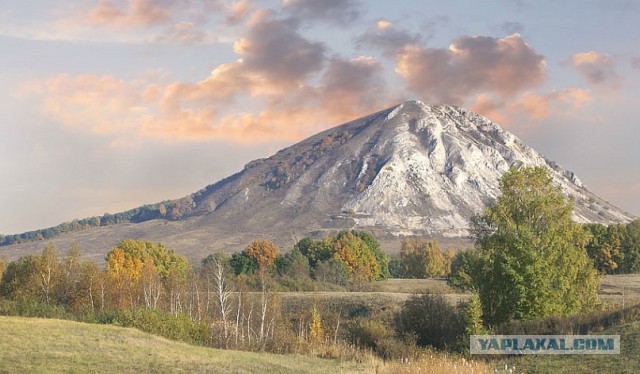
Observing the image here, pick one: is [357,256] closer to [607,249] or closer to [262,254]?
[262,254]

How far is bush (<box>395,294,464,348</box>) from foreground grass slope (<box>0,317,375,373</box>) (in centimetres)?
1544

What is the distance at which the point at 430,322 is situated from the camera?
45750mm

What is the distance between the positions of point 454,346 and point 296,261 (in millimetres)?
83664

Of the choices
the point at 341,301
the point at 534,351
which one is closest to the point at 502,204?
the point at 534,351

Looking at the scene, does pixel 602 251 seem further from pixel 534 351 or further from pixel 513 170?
pixel 534 351

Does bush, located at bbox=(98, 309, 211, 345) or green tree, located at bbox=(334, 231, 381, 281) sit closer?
bush, located at bbox=(98, 309, 211, 345)

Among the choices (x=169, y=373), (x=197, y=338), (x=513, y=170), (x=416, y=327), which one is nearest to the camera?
(x=169, y=373)

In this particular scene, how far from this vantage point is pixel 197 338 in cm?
3934

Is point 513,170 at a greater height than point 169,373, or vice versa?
point 513,170

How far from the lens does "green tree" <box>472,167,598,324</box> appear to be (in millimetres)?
45250

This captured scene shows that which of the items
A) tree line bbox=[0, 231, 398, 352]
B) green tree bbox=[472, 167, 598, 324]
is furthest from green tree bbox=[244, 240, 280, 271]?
green tree bbox=[472, 167, 598, 324]

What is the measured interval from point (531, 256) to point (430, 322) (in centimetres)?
922

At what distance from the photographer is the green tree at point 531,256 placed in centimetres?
4525

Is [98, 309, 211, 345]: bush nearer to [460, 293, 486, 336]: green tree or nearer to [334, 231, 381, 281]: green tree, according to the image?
[460, 293, 486, 336]: green tree
